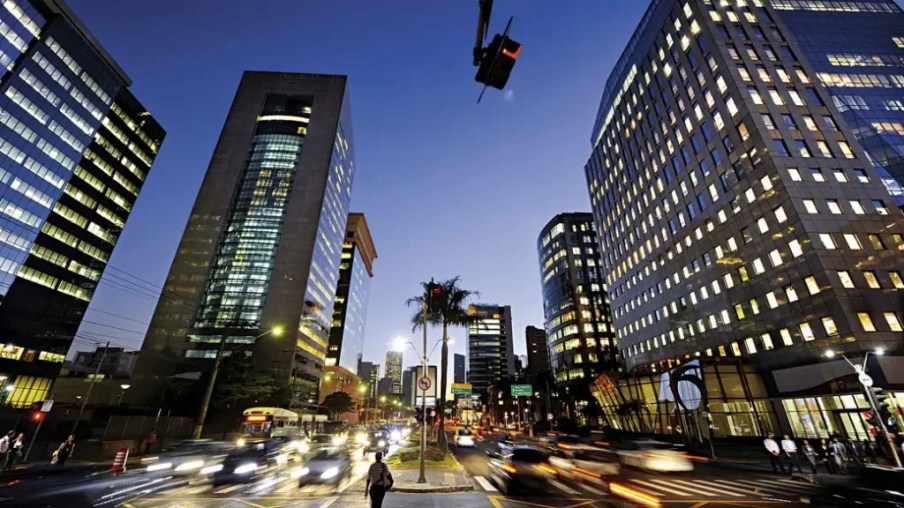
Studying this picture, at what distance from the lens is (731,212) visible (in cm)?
4203

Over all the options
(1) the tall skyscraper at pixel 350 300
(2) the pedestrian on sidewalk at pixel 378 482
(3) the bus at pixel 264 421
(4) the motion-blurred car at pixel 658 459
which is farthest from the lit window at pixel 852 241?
(1) the tall skyscraper at pixel 350 300

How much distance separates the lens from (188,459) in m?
17.4

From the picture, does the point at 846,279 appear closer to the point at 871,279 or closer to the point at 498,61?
the point at 871,279

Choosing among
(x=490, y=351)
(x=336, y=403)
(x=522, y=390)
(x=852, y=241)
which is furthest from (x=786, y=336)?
(x=490, y=351)

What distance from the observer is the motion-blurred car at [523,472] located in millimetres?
13406

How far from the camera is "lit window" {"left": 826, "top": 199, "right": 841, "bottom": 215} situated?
113 ft

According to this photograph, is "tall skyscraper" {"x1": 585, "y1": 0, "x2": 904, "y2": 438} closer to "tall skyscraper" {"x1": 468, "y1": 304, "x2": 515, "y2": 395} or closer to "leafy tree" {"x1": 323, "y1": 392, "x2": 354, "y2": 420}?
"leafy tree" {"x1": 323, "y1": 392, "x2": 354, "y2": 420}

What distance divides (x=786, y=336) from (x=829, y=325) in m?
4.11

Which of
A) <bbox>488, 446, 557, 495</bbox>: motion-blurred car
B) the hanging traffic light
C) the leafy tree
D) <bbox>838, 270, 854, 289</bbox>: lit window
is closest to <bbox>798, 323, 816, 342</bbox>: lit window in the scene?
<bbox>838, 270, 854, 289</bbox>: lit window

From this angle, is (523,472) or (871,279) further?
(871,279)

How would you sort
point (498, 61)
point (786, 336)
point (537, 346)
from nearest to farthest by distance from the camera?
point (498, 61) → point (786, 336) → point (537, 346)

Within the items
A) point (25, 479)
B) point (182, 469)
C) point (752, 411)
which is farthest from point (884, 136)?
point (25, 479)

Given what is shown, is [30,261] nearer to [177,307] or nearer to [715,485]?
[177,307]

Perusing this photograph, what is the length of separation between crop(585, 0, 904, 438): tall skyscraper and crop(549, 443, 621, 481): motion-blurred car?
2417 cm
